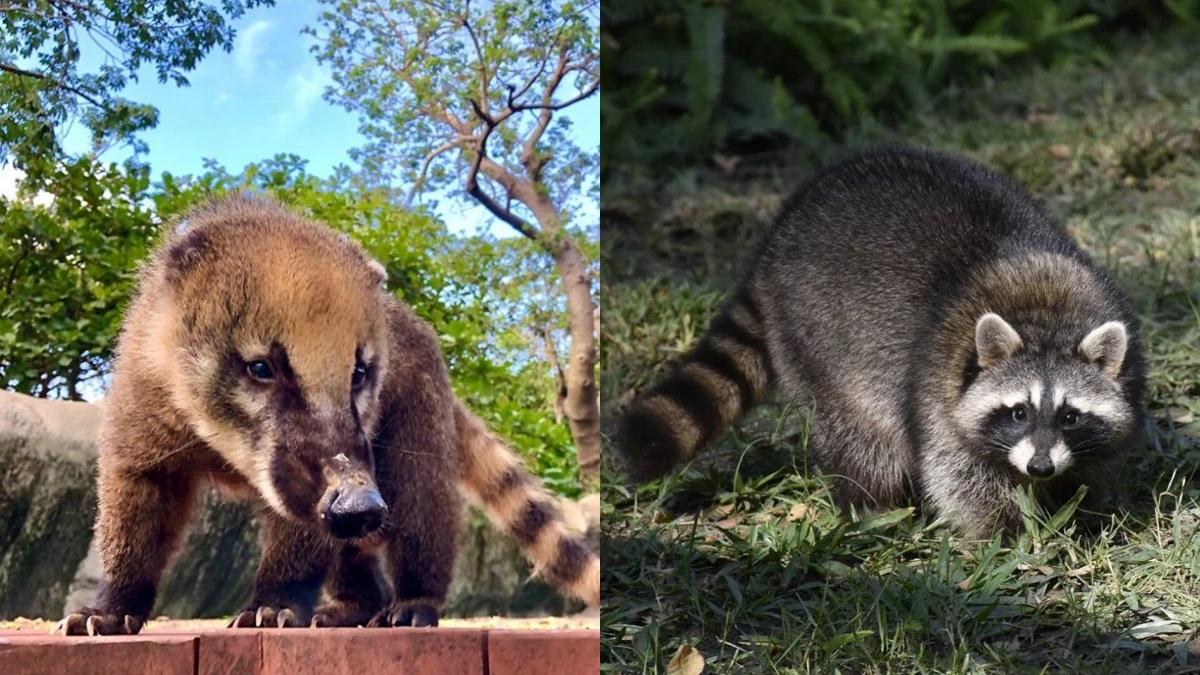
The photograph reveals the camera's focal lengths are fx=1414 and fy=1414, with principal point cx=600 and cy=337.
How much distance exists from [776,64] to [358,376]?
216 inches

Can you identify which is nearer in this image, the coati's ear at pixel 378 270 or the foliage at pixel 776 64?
the coati's ear at pixel 378 270

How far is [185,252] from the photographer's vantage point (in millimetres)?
Result: 3736

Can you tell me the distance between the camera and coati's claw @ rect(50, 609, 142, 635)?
3.51 m

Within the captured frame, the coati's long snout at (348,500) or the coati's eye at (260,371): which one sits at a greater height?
the coati's eye at (260,371)

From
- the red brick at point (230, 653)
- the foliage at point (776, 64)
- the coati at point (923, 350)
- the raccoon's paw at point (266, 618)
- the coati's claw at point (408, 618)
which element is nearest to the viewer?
the red brick at point (230, 653)

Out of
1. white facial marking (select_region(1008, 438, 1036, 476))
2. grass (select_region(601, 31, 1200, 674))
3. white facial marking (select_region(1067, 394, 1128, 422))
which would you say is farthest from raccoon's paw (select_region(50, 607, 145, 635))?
white facial marking (select_region(1067, 394, 1128, 422))

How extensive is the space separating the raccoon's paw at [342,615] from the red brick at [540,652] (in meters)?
0.34

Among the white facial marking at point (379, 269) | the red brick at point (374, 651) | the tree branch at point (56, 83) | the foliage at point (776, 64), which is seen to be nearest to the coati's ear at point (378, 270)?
the white facial marking at point (379, 269)

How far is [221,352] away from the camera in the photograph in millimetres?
3613

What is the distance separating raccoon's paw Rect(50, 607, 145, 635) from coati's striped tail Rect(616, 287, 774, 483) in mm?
1614

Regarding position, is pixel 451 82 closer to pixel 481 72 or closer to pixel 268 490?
pixel 481 72

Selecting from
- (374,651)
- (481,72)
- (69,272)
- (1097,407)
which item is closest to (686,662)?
(374,651)

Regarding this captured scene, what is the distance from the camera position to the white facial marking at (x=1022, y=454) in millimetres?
3994

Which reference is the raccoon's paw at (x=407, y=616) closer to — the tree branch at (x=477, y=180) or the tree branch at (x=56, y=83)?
the tree branch at (x=477, y=180)
